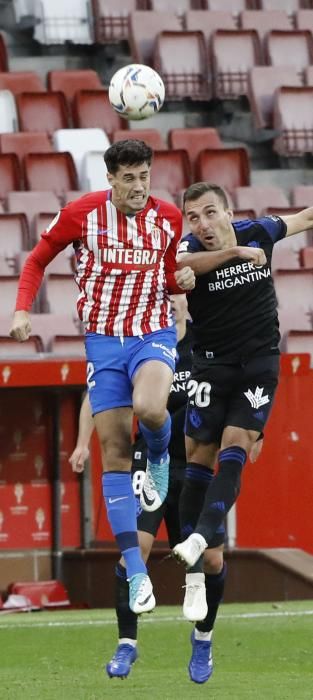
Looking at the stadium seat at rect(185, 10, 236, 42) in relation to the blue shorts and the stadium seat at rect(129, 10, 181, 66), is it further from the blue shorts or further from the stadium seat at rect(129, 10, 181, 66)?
the blue shorts

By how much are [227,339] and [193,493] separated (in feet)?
2.71

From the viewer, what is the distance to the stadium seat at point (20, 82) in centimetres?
1856

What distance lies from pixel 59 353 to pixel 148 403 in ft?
21.9

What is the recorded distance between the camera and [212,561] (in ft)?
27.9

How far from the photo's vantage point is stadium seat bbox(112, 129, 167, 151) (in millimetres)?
17859

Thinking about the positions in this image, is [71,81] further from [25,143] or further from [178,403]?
[178,403]

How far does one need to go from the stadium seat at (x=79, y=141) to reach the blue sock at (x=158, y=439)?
9.66 m

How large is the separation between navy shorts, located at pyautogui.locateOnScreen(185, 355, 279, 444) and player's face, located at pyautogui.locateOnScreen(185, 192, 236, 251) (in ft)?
2.01

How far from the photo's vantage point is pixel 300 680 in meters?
7.95

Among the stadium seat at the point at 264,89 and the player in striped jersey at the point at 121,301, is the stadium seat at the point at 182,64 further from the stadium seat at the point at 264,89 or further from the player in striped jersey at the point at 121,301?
the player in striped jersey at the point at 121,301

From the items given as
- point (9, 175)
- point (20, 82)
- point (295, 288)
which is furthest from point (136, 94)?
point (20, 82)

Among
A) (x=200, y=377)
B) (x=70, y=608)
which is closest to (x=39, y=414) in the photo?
(x=70, y=608)

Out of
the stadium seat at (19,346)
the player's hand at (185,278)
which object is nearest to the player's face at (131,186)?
the player's hand at (185,278)

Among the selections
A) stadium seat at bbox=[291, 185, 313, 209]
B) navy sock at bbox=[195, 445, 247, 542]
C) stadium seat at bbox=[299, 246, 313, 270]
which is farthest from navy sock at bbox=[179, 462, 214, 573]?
stadium seat at bbox=[291, 185, 313, 209]
